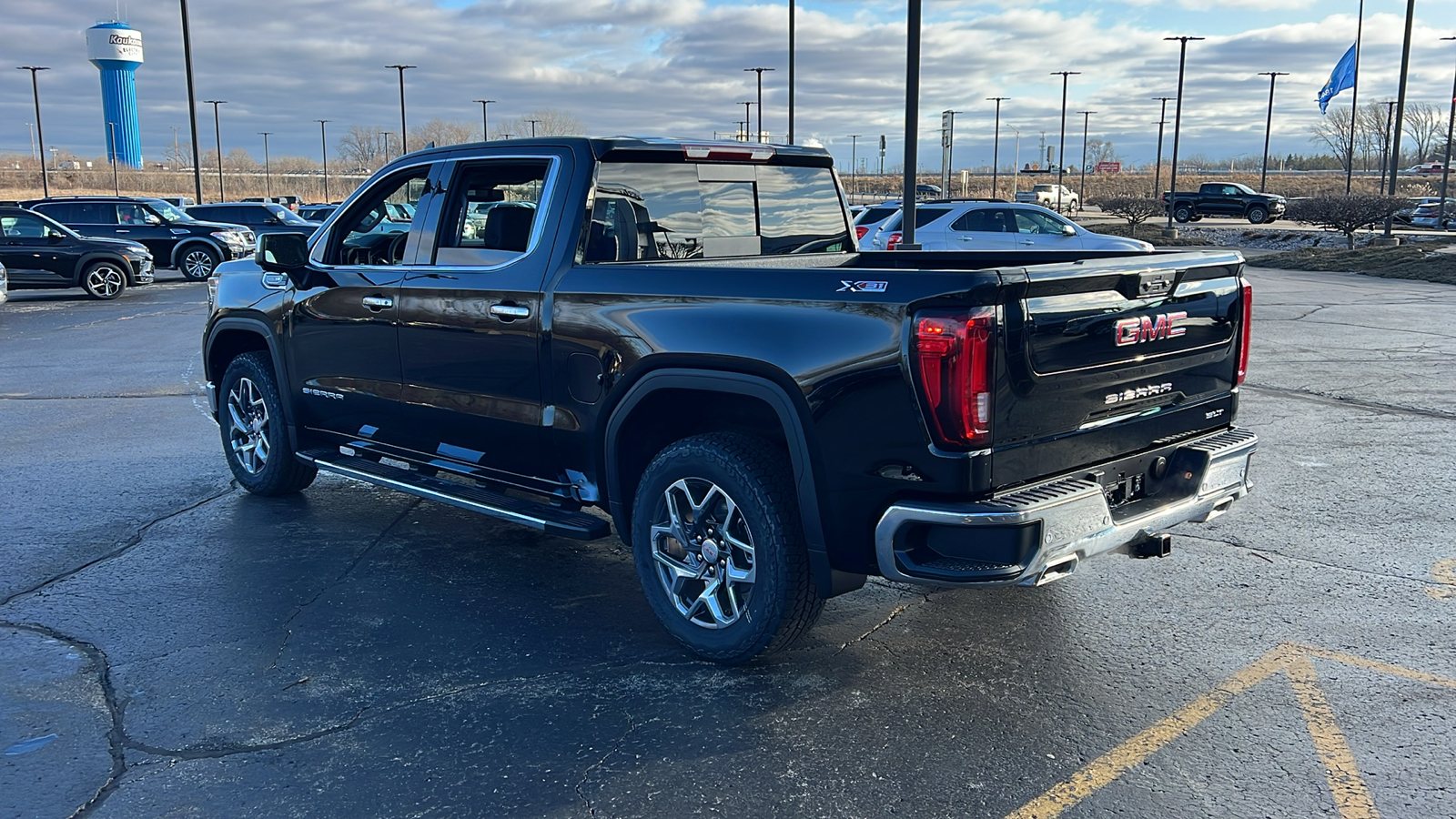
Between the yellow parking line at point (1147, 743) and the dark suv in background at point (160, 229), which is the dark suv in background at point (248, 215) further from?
the yellow parking line at point (1147, 743)

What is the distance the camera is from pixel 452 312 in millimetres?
5125

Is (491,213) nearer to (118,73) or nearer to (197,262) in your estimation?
(197,262)

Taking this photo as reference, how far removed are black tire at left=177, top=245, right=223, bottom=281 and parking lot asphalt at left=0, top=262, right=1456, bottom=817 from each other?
64.6 feet

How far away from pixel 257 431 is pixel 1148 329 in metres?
5.05

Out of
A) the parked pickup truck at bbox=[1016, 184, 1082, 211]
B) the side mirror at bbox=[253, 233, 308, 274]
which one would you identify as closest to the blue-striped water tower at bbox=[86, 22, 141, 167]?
the parked pickup truck at bbox=[1016, 184, 1082, 211]

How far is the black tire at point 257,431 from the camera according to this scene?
21.4ft

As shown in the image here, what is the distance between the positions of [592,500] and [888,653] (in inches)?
52.9

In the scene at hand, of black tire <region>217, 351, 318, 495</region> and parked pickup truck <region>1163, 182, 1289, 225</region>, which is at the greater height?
parked pickup truck <region>1163, 182, 1289, 225</region>

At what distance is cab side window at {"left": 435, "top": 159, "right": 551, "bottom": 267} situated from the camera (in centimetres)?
496

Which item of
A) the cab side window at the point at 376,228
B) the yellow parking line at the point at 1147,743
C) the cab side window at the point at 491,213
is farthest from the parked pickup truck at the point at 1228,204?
the yellow parking line at the point at 1147,743

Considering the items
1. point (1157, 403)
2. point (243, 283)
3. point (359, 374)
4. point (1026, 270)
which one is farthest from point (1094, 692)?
point (243, 283)

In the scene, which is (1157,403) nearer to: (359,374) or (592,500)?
(592,500)

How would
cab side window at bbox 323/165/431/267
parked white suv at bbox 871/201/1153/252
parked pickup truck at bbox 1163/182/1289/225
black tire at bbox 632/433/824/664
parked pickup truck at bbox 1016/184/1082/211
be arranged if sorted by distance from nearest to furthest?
black tire at bbox 632/433/824/664, cab side window at bbox 323/165/431/267, parked white suv at bbox 871/201/1153/252, parked pickup truck at bbox 1163/182/1289/225, parked pickup truck at bbox 1016/184/1082/211

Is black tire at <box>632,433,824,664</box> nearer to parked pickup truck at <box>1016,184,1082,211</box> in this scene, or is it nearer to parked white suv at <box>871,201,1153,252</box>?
parked white suv at <box>871,201,1153,252</box>
